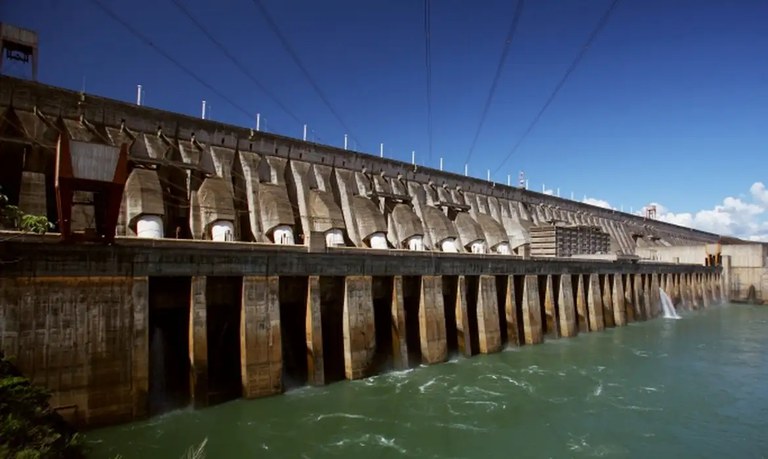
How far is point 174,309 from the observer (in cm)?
1706

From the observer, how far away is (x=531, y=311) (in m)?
28.8

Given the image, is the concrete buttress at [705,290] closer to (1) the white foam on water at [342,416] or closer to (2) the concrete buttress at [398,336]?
(2) the concrete buttress at [398,336]

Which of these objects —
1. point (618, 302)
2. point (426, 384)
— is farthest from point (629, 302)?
point (426, 384)

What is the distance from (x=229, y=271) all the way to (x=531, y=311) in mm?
19843

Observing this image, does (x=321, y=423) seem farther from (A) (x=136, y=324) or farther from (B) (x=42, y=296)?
(B) (x=42, y=296)

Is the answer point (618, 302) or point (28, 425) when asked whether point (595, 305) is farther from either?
point (28, 425)

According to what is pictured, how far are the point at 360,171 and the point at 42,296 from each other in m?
28.9

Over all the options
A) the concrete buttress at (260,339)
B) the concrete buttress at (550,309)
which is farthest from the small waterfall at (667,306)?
the concrete buttress at (260,339)

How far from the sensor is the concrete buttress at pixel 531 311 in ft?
93.4

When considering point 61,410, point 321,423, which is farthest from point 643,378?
point 61,410

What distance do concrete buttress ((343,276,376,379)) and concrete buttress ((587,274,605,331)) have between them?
22.4 metres

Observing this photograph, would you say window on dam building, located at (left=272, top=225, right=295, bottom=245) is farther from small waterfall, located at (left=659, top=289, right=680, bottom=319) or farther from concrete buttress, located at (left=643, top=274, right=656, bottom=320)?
small waterfall, located at (left=659, top=289, right=680, bottom=319)

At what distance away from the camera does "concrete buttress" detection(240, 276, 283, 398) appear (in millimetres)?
15953

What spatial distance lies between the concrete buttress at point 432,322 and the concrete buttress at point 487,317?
3.26 m
